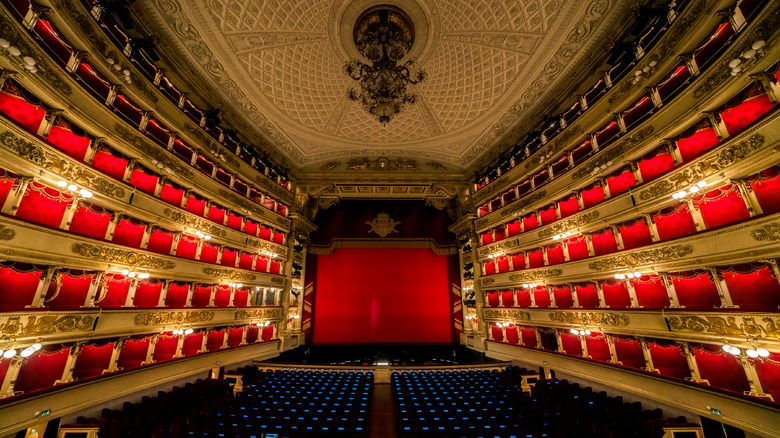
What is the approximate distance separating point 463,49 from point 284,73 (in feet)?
25.5

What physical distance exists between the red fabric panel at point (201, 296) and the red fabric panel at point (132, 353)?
2.24 metres

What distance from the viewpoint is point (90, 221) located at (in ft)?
28.8

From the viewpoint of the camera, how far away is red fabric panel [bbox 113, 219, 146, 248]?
948 cm

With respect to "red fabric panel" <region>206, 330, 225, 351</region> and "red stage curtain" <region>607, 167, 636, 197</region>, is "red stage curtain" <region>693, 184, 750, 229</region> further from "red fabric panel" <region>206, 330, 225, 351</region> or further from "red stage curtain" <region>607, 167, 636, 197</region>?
"red fabric panel" <region>206, 330, 225, 351</region>

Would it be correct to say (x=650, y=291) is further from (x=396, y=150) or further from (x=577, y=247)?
(x=396, y=150)

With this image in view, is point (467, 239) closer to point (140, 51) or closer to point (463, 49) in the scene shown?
point (463, 49)

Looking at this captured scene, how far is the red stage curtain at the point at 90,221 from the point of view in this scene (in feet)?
27.7

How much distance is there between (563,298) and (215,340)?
15.5 m

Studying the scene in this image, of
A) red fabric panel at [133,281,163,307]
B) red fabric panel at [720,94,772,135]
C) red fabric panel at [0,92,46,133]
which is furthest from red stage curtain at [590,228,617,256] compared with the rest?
red fabric panel at [0,92,46,133]

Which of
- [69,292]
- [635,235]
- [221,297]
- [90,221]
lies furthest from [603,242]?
[90,221]

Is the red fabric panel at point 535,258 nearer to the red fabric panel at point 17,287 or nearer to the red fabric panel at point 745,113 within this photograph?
the red fabric panel at point 745,113

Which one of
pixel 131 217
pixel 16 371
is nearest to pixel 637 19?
pixel 131 217

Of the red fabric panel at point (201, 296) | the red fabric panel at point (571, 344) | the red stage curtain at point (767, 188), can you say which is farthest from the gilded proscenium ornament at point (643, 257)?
the red fabric panel at point (201, 296)

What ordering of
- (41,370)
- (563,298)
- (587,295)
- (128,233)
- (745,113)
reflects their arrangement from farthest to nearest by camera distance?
1. (563,298)
2. (587,295)
3. (128,233)
4. (41,370)
5. (745,113)
